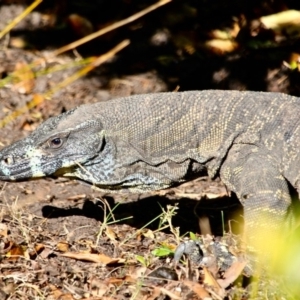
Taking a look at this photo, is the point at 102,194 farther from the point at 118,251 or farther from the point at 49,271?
the point at 49,271

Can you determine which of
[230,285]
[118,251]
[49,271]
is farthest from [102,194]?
[230,285]

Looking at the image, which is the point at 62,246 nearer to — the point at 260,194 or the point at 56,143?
the point at 56,143

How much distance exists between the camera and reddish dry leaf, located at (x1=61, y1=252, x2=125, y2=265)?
499 centimetres

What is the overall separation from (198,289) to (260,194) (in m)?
0.81

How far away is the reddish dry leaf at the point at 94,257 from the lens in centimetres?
499

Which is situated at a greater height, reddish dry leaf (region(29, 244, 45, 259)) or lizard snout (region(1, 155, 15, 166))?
lizard snout (region(1, 155, 15, 166))

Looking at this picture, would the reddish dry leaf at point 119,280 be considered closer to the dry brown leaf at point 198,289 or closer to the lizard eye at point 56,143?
the dry brown leaf at point 198,289

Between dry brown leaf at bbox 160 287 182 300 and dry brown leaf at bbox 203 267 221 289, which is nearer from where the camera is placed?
dry brown leaf at bbox 160 287 182 300

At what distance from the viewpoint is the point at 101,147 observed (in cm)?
520

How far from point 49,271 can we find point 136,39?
4142mm

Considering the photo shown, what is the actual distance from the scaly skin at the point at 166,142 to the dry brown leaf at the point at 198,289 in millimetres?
821

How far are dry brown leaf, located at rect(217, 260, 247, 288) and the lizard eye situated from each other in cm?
144

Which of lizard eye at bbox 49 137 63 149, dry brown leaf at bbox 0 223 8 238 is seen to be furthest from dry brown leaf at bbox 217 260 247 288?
dry brown leaf at bbox 0 223 8 238

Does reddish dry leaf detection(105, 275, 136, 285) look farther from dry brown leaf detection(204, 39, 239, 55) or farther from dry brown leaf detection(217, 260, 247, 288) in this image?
dry brown leaf detection(204, 39, 239, 55)
